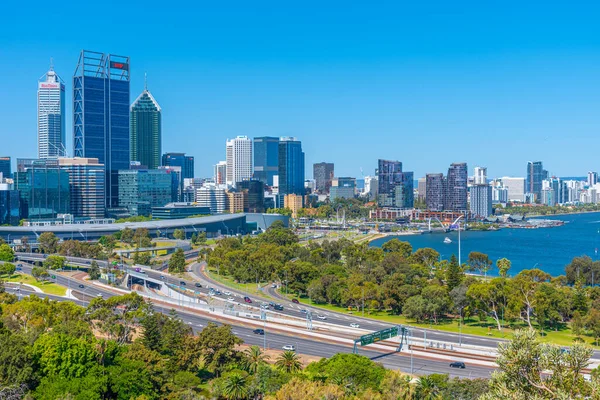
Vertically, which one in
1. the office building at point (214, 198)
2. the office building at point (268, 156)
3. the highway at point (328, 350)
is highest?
the office building at point (268, 156)

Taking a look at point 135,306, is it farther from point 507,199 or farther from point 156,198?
point 507,199

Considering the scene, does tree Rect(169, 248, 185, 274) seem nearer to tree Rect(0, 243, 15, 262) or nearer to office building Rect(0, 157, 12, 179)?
tree Rect(0, 243, 15, 262)

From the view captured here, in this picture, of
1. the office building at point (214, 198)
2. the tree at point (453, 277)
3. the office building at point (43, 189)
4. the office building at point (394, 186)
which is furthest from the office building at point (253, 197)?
the tree at point (453, 277)

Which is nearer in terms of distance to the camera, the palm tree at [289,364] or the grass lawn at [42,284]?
the palm tree at [289,364]

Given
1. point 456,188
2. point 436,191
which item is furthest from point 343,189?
point 456,188

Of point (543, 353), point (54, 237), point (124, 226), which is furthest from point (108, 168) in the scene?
point (543, 353)

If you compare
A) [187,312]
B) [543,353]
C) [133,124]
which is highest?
[133,124]

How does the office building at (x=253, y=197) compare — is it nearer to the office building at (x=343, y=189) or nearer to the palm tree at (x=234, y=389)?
the office building at (x=343, y=189)
